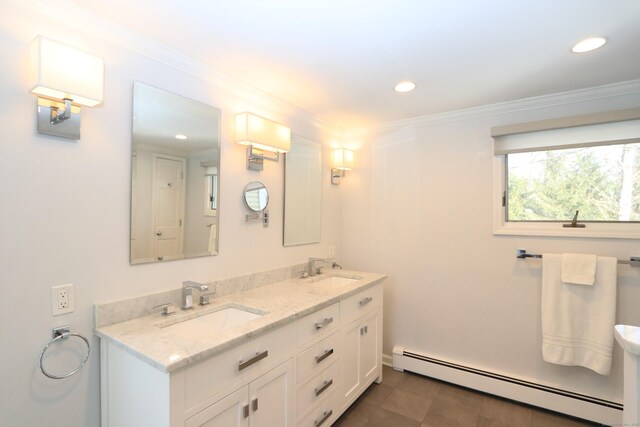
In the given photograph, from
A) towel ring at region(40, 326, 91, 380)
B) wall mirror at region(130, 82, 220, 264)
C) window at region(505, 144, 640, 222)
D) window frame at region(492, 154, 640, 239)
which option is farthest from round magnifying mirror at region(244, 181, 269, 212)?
window at region(505, 144, 640, 222)

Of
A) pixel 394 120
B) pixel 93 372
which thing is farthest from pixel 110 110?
pixel 394 120

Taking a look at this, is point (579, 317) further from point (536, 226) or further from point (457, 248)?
point (457, 248)

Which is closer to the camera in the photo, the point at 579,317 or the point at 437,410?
the point at 579,317

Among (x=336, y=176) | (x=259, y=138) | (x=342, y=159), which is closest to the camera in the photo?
(x=259, y=138)

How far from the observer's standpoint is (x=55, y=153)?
49.6 inches

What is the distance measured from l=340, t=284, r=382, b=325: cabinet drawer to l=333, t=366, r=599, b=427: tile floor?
657 mm

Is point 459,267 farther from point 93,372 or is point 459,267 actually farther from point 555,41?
point 93,372

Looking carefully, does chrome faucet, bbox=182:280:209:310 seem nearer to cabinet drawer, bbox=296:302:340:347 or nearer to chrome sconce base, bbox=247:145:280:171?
cabinet drawer, bbox=296:302:340:347

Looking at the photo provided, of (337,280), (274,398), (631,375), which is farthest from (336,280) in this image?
(631,375)

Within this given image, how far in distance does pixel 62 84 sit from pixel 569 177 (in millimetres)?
2997

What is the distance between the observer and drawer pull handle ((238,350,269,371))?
51.0 inches

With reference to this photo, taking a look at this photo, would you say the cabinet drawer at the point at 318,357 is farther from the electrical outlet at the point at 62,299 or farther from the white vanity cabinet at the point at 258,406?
the electrical outlet at the point at 62,299

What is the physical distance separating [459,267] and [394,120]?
1403mm

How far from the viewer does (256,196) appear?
215 cm
